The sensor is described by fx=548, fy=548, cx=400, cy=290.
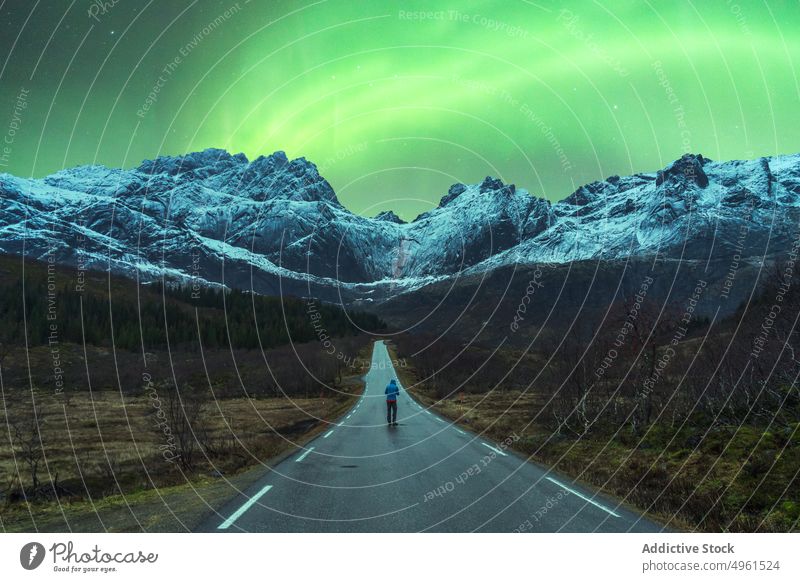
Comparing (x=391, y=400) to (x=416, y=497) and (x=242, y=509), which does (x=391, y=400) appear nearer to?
(x=416, y=497)

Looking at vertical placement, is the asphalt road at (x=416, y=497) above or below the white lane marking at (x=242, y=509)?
below

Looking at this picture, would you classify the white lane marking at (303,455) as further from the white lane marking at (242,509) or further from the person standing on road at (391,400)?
the person standing on road at (391,400)

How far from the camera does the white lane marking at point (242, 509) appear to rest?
8.45 metres

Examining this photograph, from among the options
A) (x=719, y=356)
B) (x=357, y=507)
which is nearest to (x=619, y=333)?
(x=719, y=356)

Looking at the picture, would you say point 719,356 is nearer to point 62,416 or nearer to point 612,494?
point 612,494

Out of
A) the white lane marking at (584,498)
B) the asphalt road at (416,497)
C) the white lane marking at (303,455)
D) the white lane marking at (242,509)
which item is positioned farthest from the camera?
the white lane marking at (303,455)

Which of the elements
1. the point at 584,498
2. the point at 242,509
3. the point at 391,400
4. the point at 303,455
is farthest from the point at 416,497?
the point at 391,400
